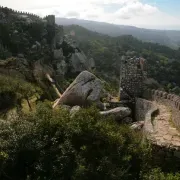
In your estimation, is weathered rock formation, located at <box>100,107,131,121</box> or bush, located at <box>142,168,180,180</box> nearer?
bush, located at <box>142,168,180,180</box>

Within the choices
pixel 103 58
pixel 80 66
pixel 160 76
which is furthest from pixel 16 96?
pixel 103 58

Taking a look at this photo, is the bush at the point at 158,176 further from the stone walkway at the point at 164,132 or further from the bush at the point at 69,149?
the stone walkway at the point at 164,132

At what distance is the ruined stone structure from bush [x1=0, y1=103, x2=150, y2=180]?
644cm

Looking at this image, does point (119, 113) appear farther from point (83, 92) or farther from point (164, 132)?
point (164, 132)

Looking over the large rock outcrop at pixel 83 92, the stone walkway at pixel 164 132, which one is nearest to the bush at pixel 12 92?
the large rock outcrop at pixel 83 92

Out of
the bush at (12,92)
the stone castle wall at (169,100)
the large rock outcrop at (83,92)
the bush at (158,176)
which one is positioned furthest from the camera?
the bush at (12,92)

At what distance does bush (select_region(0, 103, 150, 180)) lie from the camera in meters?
11.0

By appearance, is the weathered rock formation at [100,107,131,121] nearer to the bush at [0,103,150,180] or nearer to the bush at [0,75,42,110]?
the bush at [0,103,150,180]

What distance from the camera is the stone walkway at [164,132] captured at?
36.8 feet

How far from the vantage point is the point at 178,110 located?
545 inches

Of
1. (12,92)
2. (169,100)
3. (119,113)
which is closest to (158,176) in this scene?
(119,113)

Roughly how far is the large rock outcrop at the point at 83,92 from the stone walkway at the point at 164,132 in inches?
153

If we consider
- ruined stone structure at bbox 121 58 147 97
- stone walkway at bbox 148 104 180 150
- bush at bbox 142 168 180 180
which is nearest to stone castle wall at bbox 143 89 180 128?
stone walkway at bbox 148 104 180 150

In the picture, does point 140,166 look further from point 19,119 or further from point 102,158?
point 19,119
